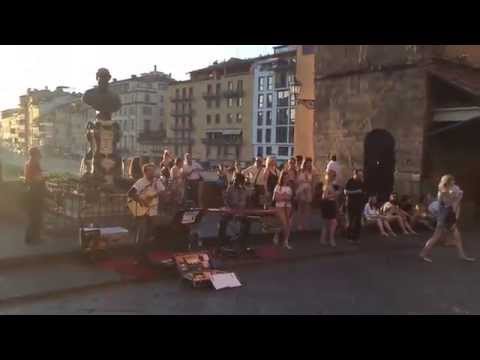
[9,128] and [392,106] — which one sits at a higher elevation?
[9,128]

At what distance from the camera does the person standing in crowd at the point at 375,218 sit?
12844mm

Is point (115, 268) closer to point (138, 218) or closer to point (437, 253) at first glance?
point (138, 218)

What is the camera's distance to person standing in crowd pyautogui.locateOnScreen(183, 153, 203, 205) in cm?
1394

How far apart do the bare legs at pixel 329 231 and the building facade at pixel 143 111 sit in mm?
79792

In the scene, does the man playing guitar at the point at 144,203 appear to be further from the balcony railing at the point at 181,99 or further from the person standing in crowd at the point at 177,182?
the balcony railing at the point at 181,99

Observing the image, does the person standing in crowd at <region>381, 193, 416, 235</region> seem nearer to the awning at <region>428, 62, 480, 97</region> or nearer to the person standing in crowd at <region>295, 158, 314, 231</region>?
the person standing in crowd at <region>295, 158, 314, 231</region>

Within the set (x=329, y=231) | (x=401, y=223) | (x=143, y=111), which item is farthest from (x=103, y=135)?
(x=143, y=111)

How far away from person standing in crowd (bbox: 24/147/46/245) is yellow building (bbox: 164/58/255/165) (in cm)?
6350

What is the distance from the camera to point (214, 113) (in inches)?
3211

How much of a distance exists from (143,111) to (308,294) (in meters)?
88.9

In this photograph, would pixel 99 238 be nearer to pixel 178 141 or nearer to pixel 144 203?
pixel 144 203

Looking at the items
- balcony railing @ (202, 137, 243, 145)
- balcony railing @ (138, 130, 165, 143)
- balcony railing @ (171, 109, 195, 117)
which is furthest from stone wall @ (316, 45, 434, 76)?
balcony railing @ (138, 130, 165, 143)
